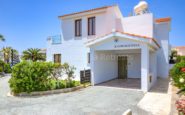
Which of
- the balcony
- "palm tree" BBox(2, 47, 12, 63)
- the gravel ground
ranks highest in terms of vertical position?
the balcony

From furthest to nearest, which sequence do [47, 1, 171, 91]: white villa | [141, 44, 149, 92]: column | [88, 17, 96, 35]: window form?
[88, 17, 96, 35]: window → [47, 1, 171, 91]: white villa → [141, 44, 149, 92]: column

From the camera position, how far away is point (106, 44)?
13.9 m

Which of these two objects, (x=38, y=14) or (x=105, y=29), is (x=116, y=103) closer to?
(x=105, y=29)

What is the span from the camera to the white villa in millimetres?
15805

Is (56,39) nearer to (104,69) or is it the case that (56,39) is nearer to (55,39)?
(55,39)

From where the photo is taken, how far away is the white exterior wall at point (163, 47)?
65.2 ft

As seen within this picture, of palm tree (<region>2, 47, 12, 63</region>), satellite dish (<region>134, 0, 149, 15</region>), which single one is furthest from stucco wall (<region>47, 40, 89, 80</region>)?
palm tree (<region>2, 47, 12, 63</region>)

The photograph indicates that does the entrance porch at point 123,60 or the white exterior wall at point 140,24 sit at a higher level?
the white exterior wall at point 140,24

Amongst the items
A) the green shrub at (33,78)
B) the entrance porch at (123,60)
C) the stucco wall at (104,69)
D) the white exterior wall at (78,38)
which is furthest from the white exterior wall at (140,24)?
the green shrub at (33,78)

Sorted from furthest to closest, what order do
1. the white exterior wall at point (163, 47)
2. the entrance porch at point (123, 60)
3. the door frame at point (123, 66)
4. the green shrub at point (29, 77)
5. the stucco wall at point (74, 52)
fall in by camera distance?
the white exterior wall at point (163, 47)
the door frame at point (123, 66)
the stucco wall at point (74, 52)
the entrance porch at point (123, 60)
the green shrub at point (29, 77)

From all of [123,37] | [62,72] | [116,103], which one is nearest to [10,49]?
[62,72]

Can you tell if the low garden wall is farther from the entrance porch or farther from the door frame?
the door frame

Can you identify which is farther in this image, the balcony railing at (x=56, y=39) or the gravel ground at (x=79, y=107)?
the balcony railing at (x=56, y=39)

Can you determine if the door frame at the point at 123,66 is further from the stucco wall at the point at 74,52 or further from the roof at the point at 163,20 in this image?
the roof at the point at 163,20
